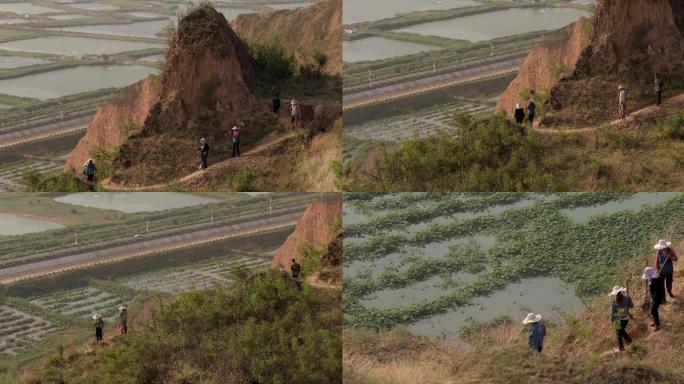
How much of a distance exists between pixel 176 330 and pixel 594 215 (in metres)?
4.34

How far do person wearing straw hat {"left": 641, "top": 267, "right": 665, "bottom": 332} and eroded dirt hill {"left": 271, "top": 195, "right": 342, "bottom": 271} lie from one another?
4099 mm

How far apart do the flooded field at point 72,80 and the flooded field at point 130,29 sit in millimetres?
4013

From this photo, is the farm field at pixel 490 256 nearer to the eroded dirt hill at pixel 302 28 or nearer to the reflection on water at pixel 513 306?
the reflection on water at pixel 513 306

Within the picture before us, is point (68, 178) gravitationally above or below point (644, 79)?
below

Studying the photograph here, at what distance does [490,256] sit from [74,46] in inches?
1316

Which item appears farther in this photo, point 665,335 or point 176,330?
point 176,330

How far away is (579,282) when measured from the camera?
1583 cm

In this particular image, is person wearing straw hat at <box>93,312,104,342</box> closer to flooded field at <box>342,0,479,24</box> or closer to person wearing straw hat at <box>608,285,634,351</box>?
person wearing straw hat at <box>608,285,634,351</box>

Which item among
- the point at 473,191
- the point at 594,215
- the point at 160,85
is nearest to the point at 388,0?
the point at 160,85

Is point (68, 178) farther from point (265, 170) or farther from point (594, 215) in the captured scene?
point (594, 215)

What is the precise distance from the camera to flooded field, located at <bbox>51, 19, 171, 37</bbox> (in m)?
49.5

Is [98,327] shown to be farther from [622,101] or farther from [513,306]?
[622,101]

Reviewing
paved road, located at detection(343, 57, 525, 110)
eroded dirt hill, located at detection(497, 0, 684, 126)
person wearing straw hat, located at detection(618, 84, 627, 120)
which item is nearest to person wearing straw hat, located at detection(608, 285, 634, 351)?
person wearing straw hat, located at detection(618, 84, 627, 120)

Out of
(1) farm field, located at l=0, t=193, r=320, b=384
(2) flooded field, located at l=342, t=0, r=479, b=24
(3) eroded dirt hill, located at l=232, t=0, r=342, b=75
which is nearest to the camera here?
(1) farm field, located at l=0, t=193, r=320, b=384
